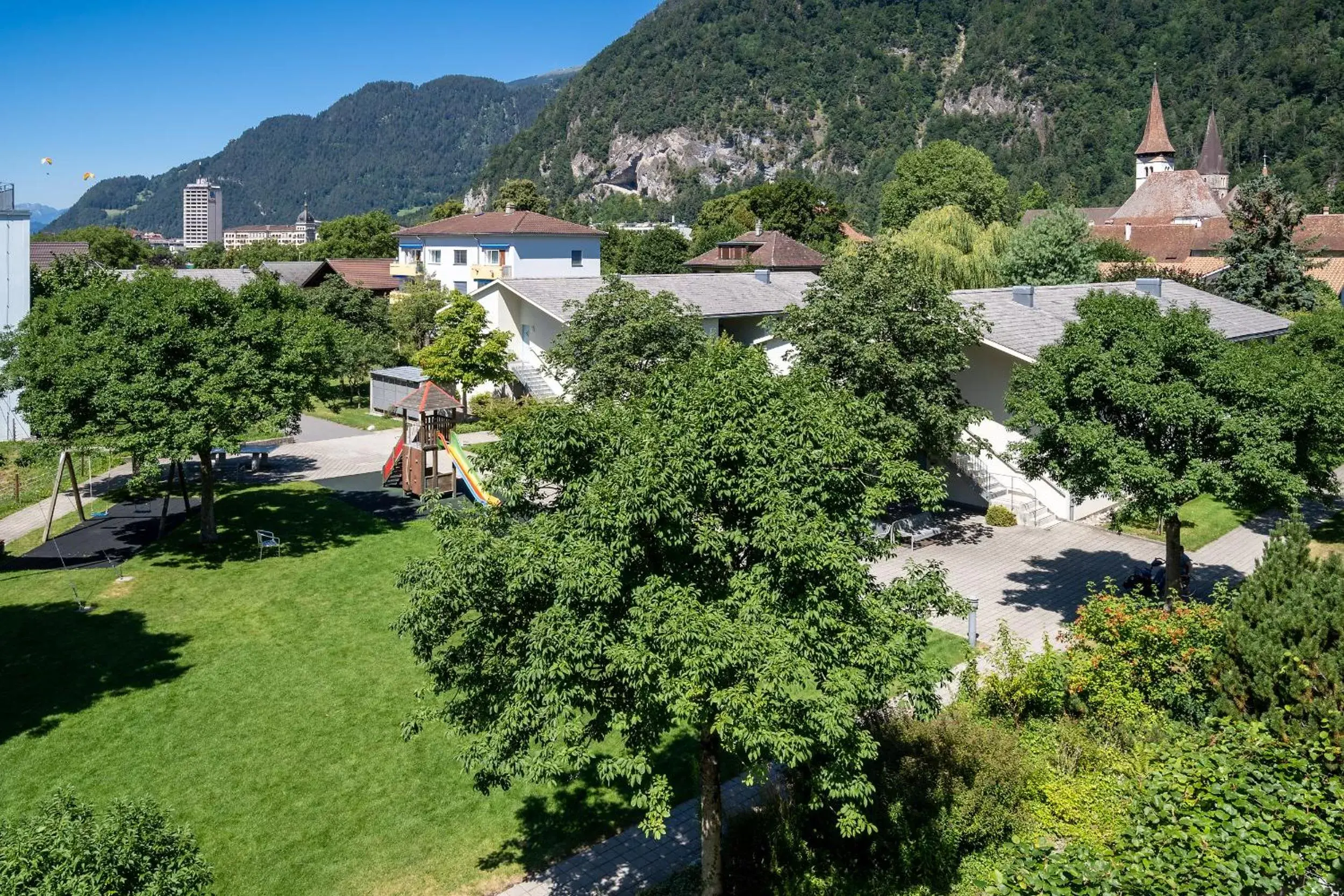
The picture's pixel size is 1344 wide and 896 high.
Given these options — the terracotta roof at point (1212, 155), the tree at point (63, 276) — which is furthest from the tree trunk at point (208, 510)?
the terracotta roof at point (1212, 155)

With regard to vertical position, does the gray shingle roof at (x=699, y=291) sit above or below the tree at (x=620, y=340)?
above

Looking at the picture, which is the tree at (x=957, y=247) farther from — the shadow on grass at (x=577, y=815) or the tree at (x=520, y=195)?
the tree at (x=520, y=195)

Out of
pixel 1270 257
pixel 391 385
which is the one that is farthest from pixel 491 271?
pixel 1270 257

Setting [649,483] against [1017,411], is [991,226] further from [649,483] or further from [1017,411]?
[649,483]

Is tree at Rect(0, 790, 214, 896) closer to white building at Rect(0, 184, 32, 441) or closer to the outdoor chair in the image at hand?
the outdoor chair

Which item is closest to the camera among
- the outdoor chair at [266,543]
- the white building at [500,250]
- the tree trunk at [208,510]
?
the outdoor chair at [266,543]

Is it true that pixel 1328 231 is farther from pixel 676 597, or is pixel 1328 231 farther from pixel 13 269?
pixel 13 269

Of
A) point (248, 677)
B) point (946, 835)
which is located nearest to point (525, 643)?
point (946, 835)
